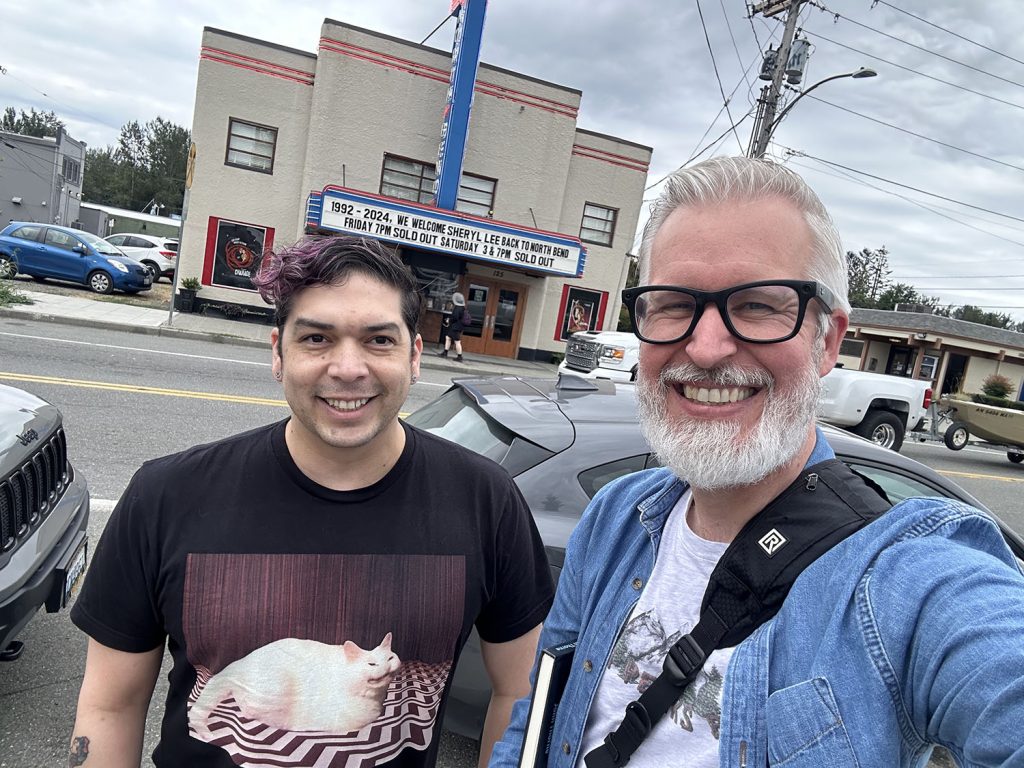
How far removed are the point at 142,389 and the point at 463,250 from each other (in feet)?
32.4

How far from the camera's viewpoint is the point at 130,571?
1496 mm

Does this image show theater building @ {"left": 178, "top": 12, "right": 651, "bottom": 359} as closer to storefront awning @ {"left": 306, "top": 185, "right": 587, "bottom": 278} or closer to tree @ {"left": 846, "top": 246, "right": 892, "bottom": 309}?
storefront awning @ {"left": 306, "top": 185, "right": 587, "bottom": 278}

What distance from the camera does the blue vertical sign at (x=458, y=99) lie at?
1652cm

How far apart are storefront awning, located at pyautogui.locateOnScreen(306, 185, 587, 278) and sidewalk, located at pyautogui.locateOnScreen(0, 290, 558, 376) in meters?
2.79

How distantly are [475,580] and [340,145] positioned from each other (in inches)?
706

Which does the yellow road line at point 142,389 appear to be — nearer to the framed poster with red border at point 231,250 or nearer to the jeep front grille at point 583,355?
the jeep front grille at point 583,355

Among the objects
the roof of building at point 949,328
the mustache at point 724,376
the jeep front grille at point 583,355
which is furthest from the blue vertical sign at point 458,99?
the roof of building at point 949,328

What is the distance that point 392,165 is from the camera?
18.2m

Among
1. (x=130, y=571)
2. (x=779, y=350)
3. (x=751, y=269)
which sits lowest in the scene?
(x=130, y=571)

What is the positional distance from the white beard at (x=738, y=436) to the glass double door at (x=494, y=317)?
18174 mm

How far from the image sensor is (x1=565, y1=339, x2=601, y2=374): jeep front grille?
39.2 feet

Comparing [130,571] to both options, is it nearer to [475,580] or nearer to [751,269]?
[475,580]

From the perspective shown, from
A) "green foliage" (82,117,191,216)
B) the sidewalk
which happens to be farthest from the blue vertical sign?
"green foliage" (82,117,191,216)

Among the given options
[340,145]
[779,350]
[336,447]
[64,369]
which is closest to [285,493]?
[336,447]
